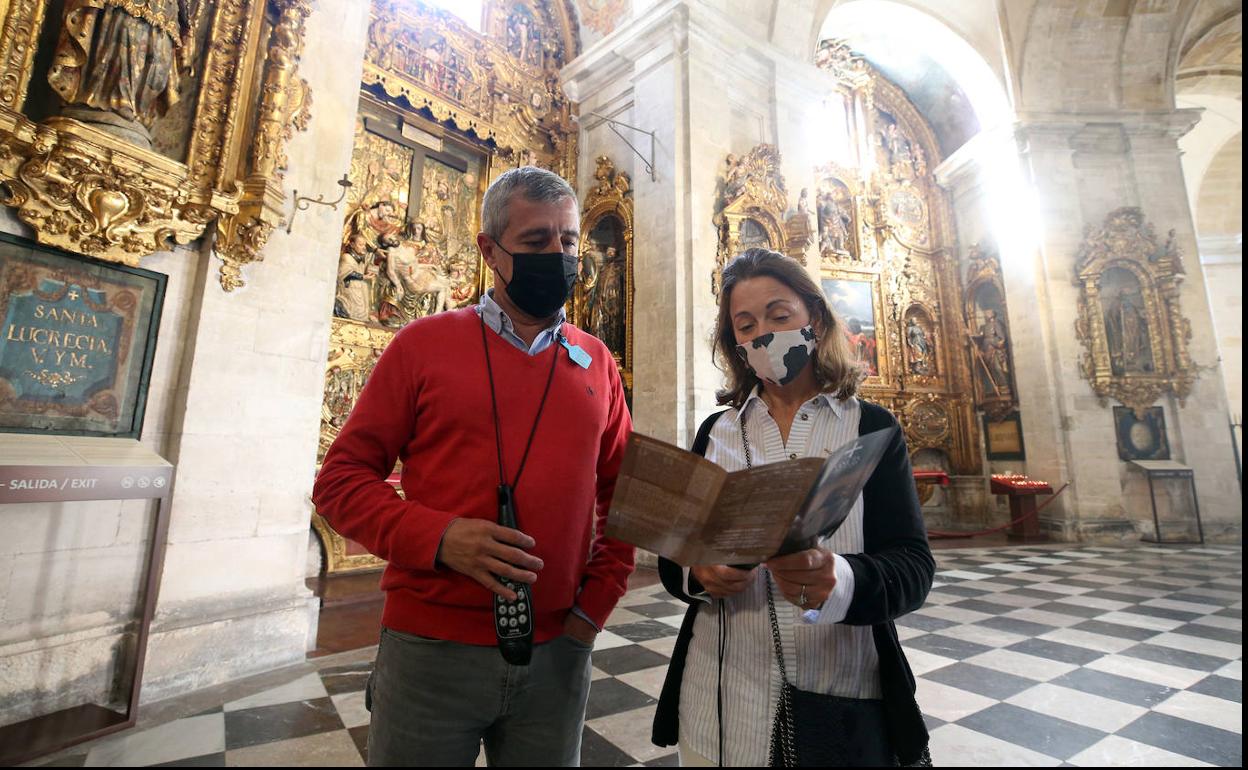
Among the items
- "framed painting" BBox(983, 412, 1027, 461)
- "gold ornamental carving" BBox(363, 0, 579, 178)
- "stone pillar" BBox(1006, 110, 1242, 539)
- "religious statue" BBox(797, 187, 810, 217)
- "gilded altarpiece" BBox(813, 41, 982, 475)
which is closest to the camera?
"gold ornamental carving" BBox(363, 0, 579, 178)

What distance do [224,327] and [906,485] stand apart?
365 centimetres

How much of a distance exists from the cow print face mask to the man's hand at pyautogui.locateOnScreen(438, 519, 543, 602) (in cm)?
69

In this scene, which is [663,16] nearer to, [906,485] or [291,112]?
[291,112]

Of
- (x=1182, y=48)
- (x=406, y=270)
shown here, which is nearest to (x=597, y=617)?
(x=406, y=270)

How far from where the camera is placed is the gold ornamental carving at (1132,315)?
9.49 meters

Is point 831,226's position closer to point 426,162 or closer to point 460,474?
point 426,162

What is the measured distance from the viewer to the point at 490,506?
3.90 ft

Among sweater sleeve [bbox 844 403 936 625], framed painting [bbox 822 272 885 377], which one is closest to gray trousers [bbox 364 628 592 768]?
sweater sleeve [bbox 844 403 936 625]

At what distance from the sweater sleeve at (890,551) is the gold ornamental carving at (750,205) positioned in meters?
6.21

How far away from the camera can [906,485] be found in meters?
1.22

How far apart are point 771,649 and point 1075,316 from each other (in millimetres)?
11774

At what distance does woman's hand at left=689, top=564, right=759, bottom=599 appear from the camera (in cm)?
112

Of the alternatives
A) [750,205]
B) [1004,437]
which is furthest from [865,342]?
[750,205]

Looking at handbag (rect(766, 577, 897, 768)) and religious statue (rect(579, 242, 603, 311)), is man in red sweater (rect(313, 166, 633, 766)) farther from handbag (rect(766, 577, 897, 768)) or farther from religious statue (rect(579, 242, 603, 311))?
religious statue (rect(579, 242, 603, 311))
